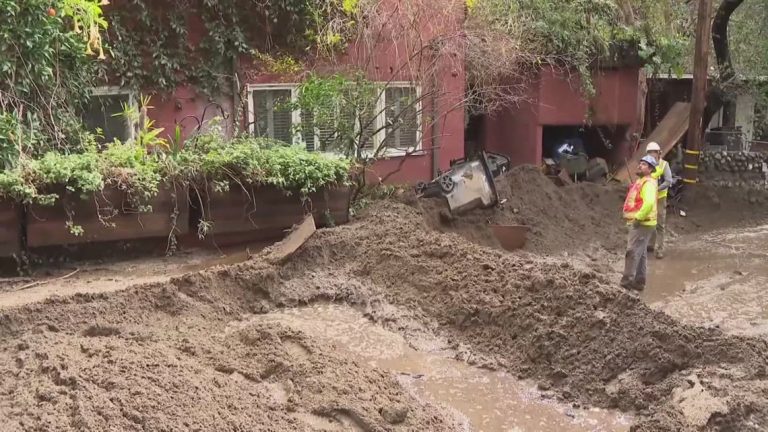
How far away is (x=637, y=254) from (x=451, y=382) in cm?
392

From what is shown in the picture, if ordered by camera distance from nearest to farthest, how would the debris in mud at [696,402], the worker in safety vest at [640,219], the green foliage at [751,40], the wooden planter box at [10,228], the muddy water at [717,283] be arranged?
the debris in mud at [696,402], the wooden planter box at [10,228], the muddy water at [717,283], the worker in safety vest at [640,219], the green foliage at [751,40]

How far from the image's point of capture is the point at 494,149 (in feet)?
55.7

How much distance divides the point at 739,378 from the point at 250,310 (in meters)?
4.67

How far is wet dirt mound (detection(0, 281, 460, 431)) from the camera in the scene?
4.89m

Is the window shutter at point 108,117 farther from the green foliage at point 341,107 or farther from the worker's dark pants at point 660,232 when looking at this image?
the worker's dark pants at point 660,232

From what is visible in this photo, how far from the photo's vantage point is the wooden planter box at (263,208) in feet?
30.5

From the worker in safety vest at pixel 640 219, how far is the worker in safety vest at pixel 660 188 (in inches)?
15.3

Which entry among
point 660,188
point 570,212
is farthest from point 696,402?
point 570,212

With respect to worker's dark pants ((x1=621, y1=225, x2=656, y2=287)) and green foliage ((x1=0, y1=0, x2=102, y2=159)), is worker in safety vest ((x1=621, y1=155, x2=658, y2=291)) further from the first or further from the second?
green foliage ((x1=0, y1=0, x2=102, y2=159))

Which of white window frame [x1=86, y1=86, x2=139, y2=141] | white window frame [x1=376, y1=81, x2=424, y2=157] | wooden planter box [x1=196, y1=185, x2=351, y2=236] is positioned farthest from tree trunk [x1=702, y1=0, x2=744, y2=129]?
white window frame [x1=86, y1=86, x2=139, y2=141]

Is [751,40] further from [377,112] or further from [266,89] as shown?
[266,89]

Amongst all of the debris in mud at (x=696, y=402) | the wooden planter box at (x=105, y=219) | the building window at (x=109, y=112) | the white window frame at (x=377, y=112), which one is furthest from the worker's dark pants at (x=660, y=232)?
the building window at (x=109, y=112)

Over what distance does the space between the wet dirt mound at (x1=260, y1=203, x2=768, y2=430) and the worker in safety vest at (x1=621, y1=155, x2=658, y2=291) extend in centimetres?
171

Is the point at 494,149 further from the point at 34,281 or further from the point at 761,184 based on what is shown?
the point at 34,281
